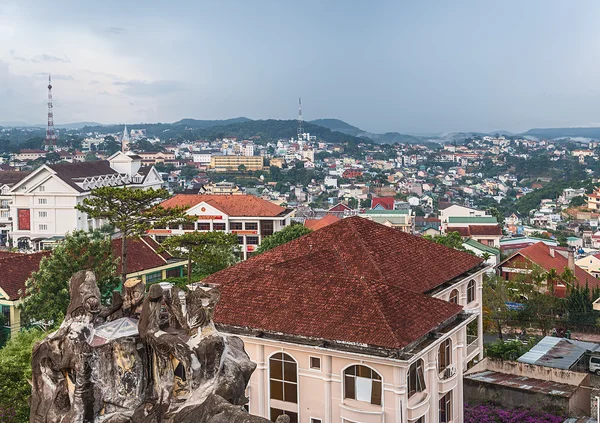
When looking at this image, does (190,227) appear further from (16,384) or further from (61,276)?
(16,384)

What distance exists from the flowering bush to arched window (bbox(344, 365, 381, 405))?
4.86 m

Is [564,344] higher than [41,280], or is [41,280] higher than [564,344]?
[41,280]

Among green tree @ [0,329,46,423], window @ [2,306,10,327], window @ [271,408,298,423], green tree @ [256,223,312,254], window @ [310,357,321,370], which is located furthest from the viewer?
green tree @ [256,223,312,254]

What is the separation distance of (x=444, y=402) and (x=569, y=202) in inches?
3868

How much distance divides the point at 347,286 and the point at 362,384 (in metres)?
2.55

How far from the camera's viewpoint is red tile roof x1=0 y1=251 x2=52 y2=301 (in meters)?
28.5

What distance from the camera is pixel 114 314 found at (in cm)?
830

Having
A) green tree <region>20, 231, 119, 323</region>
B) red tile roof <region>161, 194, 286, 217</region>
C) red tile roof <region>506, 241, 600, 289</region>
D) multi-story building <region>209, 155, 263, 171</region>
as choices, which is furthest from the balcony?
multi-story building <region>209, 155, 263, 171</region>

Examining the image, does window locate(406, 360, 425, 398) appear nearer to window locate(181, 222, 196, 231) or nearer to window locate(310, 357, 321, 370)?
window locate(310, 357, 321, 370)

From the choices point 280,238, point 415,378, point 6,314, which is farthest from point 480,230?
point 415,378

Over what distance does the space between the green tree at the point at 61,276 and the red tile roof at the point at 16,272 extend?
2414 millimetres

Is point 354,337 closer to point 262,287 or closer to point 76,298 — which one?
point 262,287

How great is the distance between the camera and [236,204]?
52.8 meters

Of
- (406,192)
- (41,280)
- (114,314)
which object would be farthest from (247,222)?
(406,192)
